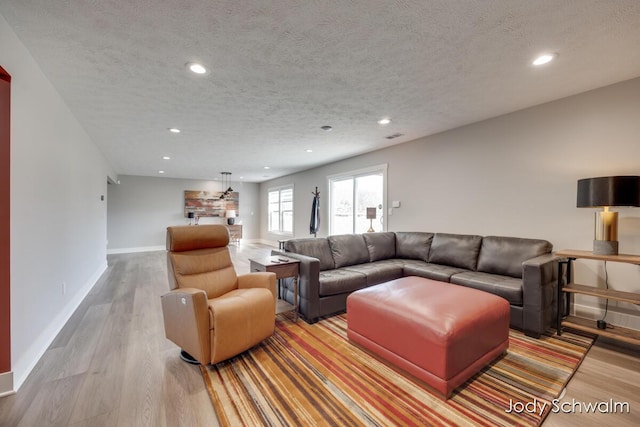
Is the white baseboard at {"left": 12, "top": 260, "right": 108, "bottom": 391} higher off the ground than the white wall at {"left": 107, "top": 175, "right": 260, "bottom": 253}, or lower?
lower

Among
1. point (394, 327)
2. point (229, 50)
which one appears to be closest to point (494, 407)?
point (394, 327)

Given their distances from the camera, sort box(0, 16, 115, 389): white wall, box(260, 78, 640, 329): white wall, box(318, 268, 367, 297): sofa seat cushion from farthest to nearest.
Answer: box(318, 268, 367, 297): sofa seat cushion, box(260, 78, 640, 329): white wall, box(0, 16, 115, 389): white wall

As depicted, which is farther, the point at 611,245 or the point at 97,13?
the point at 611,245

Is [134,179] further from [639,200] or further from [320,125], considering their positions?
[639,200]

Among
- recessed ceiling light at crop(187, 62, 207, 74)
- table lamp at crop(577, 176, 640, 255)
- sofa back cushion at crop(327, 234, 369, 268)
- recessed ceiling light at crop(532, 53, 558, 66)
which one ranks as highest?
recessed ceiling light at crop(532, 53, 558, 66)

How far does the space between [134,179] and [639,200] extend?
1098cm

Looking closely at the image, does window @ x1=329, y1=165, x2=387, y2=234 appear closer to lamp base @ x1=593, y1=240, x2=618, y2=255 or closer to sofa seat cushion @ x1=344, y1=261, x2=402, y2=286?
sofa seat cushion @ x1=344, y1=261, x2=402, y2=286

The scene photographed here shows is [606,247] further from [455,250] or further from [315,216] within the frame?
[315,216]

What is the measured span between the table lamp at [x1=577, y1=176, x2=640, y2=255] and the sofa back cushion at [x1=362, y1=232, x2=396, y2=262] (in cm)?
236

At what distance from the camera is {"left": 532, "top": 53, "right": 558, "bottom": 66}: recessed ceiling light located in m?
2.21

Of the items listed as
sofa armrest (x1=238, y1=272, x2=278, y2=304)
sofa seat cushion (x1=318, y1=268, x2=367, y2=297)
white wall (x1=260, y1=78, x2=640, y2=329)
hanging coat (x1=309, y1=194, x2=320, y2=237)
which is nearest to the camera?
sofa armrest (x1=238, y1=272, x2=278, y2=304)

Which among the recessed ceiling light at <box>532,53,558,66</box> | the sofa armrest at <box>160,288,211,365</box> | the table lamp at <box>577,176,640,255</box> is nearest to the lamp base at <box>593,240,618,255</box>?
the table lamp at <box>577,176,640,255</box>

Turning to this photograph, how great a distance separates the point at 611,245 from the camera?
96.4 inches

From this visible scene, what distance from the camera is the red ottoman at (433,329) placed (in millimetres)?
1747
